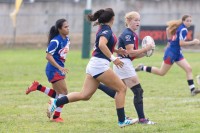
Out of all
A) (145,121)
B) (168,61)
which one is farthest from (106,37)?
(168,61)

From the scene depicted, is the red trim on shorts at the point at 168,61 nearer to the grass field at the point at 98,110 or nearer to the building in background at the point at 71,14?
the grass field at the point at 98,110

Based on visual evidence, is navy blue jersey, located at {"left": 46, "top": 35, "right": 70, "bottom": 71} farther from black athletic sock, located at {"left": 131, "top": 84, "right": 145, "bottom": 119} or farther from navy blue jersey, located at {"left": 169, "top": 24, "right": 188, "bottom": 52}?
navy blue jersey, located at {"left": 169, "top": 24, "right": 188, "bottom": 52}

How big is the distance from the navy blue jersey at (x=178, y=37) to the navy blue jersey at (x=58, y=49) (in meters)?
4.90

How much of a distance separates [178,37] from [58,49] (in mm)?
5200

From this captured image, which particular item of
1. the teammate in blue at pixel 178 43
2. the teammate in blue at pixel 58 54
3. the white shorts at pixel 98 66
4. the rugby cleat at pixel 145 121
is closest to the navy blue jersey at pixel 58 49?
the teammate in blue at pixel 58 54

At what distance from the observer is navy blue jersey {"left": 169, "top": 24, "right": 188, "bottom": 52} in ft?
54.0

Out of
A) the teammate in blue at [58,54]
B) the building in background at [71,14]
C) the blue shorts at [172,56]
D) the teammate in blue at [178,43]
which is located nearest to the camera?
the teammate in blue at [58,54]

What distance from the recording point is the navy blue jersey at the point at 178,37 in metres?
16.5

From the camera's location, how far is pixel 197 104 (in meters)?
14.0

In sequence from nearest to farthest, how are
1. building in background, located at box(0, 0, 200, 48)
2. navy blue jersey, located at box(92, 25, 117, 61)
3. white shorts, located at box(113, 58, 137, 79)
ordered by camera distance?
1. navy blue jersey, located at box(92, 25, 117, 61)
2. white shorts, located at box(113, 58, 137, 79)
3. building in background, located at box(0, 0, 200, 48)

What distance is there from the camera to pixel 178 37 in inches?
654

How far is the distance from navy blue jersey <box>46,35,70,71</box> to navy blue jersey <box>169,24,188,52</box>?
490cm

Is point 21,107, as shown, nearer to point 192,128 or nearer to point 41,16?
point 192,128

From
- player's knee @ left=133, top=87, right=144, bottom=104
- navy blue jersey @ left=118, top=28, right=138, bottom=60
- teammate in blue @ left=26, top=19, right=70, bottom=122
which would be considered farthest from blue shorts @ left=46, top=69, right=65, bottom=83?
player's knee @ left=133, top=87, right=144, bottom=104
